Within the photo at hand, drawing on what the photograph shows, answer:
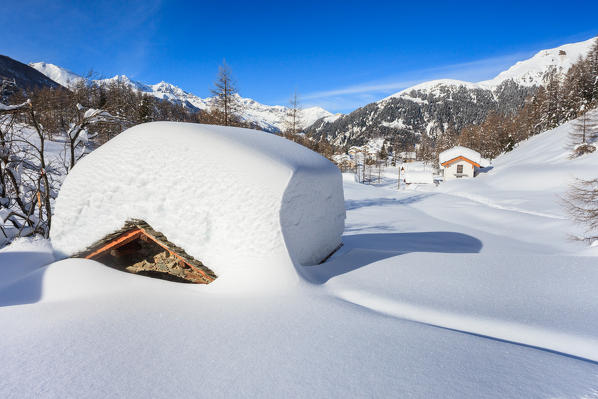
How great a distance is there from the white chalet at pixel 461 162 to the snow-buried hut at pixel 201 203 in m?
42.1

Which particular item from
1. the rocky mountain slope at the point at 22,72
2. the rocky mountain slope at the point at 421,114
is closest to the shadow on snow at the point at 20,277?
the rocky mountain slope at the point at 22,72

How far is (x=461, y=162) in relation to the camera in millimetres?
39156

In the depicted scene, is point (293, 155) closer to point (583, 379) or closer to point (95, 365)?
point (95, 365)

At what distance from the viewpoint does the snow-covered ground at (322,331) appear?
1.67 meters

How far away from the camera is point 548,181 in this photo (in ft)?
76.9

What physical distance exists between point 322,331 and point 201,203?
2221mm

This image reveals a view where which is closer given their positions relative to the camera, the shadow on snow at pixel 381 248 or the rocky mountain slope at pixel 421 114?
the shadow on snow at pixel 381 248

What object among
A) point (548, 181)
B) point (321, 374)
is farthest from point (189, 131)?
point (548, 181)

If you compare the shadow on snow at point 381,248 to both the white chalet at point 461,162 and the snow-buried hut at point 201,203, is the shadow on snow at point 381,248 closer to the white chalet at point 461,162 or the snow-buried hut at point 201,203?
the snow-buried hut at point 201,203

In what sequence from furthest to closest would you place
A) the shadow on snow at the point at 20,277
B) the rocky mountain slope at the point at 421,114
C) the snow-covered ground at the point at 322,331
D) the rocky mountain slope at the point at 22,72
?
the rocky mountain slope at the point at 421,114 → the rocky mountain slope at the point at 22,72 → the shadow on snow at the point at 20,277 → the snow-covered ground at the point at 322,331

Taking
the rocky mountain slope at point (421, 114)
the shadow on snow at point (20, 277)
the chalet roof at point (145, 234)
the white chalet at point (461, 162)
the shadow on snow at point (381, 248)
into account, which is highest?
the rocky mountain slope at point (421, 114)

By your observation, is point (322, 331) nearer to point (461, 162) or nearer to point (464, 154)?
point (464, 154)

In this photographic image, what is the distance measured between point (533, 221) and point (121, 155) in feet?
54.8

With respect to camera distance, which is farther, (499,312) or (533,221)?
(533,221)
